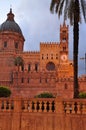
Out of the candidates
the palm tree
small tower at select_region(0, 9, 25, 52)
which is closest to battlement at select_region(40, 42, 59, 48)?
small tower at select_region(0, 9, 25, 52)

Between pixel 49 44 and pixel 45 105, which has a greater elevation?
pixel 49 44

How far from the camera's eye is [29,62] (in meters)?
84.0

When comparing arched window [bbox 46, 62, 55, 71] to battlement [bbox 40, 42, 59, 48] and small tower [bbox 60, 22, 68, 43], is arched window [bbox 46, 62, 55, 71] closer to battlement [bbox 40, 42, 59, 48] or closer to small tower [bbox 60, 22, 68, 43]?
battlement [bbox 40, 42, 59, 48]

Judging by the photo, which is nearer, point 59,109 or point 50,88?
point 59,109

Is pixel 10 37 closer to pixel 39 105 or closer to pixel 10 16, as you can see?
pixel 10 16

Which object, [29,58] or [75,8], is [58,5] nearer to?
[75,8]

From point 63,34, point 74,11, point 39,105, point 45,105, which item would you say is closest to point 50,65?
point 63,34

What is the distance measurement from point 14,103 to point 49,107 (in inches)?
67.4

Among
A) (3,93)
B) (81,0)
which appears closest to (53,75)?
(3,93)

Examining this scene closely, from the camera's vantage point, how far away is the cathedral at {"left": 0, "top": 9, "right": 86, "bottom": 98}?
69.5 m

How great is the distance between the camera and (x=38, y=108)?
15.2 m

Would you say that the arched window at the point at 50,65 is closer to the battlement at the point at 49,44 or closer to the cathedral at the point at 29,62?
the cathedral at the point at 29,62

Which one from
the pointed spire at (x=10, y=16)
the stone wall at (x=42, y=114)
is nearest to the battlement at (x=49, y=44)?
the pointed spire at (x=10, y=16)

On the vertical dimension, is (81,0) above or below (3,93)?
above
